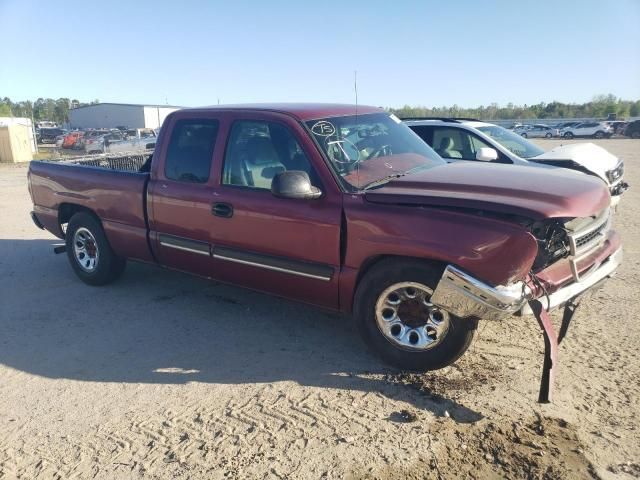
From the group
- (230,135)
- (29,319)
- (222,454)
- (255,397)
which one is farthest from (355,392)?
(29,319)

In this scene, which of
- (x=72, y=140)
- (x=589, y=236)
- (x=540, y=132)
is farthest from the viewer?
(x=540, y=132)

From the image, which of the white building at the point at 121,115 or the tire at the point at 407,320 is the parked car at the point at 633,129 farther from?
the tire at the point at 407,320

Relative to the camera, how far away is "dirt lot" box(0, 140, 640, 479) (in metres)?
2.95

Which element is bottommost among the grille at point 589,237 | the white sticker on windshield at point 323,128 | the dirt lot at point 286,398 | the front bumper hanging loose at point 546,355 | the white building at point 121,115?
the dirt lot at point 286,398

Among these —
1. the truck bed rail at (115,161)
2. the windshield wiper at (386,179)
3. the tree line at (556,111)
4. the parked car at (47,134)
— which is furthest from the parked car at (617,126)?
the parked car at (47,134)

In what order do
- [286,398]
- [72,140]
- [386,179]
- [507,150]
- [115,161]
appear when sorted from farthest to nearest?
[72,140] → [507,150] → [115,161] → [386,179] → [286,398]

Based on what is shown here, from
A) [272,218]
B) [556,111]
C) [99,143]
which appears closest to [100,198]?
[272,218]

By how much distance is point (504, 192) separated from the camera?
352 centimetres

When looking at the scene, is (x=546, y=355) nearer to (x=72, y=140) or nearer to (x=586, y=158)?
(x=586, y=158)

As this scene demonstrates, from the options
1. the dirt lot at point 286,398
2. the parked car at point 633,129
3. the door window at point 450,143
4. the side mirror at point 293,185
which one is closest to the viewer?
the dirt lot at point 286,398

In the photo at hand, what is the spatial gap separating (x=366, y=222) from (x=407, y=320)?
78 cm

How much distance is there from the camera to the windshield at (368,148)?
4.16 m

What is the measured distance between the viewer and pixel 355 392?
365 centimetres

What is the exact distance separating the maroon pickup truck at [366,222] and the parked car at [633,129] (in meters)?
45.0
